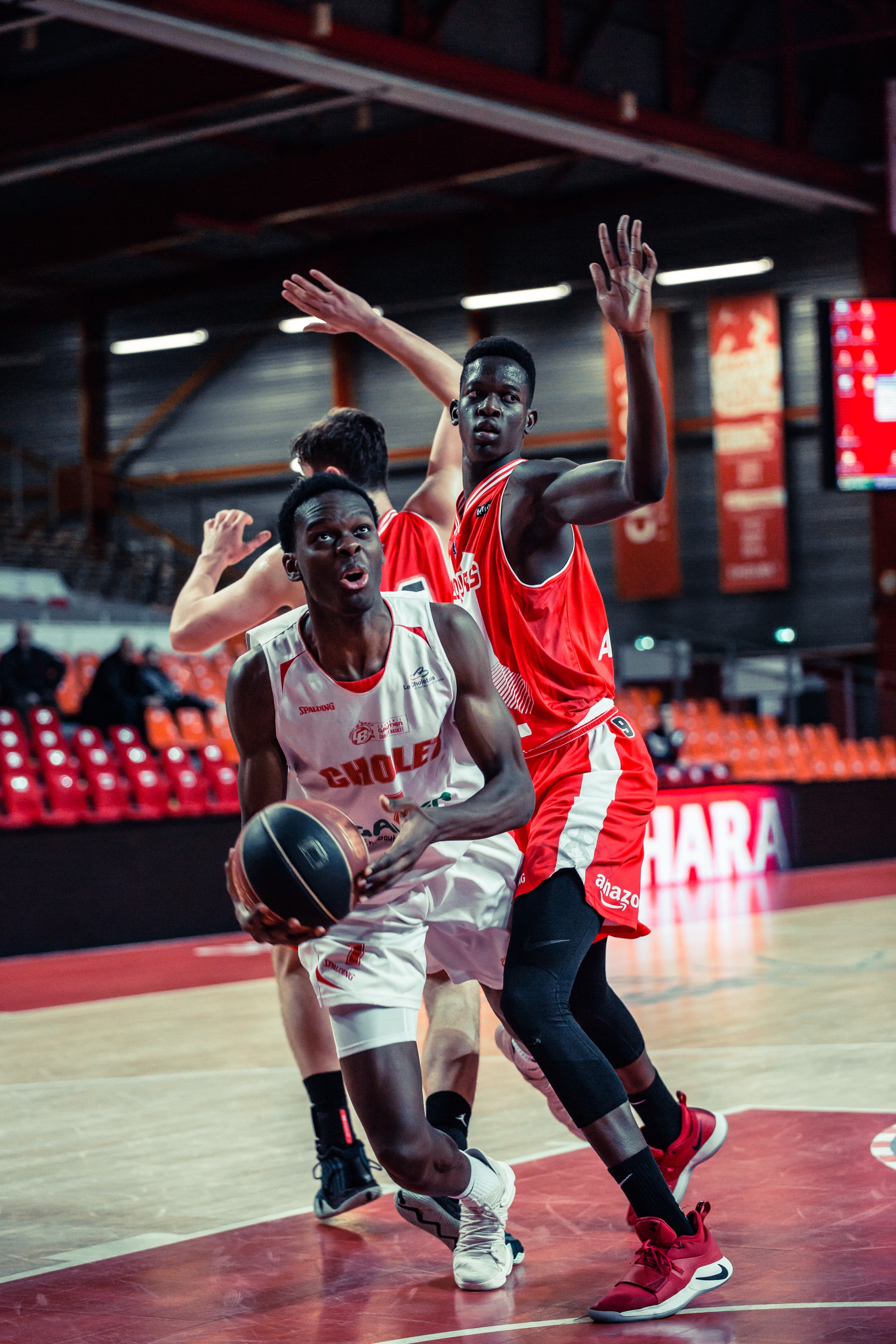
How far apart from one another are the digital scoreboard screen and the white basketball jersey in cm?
1471

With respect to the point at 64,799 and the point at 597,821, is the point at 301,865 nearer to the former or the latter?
the point at 597,821

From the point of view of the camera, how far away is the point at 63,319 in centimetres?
3066

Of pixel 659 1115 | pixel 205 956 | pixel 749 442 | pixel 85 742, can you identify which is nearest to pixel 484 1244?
pixel 659 1115

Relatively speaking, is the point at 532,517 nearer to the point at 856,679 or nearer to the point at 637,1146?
the point at 637,1146

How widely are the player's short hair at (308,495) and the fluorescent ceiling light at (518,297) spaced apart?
911 inches

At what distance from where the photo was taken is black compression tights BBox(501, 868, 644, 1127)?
3.57 metres

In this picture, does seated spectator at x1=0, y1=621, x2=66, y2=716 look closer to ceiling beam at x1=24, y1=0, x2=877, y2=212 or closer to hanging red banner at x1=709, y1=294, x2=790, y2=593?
ceiling beam at x1=24, y1=0, x2=877, y2=212

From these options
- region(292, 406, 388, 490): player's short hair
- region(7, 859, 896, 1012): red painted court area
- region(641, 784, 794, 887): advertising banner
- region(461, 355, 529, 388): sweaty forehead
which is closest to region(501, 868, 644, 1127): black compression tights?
region(461, 355, 529, 388): sweaty forehead

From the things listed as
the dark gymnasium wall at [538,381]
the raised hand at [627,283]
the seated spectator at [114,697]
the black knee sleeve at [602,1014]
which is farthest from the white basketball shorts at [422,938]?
the dark gymnasium wall at [538,381]

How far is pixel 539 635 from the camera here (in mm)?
4012

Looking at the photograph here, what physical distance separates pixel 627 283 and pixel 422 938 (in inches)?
58.2

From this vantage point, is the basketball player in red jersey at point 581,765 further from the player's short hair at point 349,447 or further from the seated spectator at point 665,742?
the seated spectator at point 665,742

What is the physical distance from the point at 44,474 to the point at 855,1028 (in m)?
25.3

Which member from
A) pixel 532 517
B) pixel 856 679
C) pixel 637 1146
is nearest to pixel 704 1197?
pixel 637 1146
